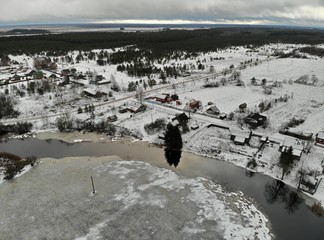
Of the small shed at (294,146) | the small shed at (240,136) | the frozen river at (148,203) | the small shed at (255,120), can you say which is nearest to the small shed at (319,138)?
the small shed at (294,146)

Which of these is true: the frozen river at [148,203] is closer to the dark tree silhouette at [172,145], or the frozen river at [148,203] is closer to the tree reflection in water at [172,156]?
the tree reflection in water at [172,156]

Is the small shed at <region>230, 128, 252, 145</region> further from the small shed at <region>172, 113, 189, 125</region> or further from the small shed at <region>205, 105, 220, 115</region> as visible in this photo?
the small shed at <region>205, 105, 220, 115</region>

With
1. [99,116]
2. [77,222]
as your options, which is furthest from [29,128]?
[77,222]

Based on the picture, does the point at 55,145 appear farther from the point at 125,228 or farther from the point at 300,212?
the point at 300,212

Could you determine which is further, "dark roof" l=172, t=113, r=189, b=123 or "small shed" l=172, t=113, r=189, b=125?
"dark roof" l=172, t=113, r=189, b=123

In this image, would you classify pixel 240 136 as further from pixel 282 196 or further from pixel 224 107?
pixel 224 107

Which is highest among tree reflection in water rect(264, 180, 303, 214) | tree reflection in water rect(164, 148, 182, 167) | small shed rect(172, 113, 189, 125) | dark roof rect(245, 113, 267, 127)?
dark roof rect(245, 113, 267, 127)

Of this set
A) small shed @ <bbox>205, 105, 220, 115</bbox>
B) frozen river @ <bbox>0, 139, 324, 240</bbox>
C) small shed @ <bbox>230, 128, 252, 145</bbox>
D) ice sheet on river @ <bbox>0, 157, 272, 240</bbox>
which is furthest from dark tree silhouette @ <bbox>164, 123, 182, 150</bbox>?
small shed @ <bbox>205, 105, 220, 115</bbox>
